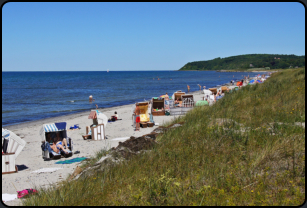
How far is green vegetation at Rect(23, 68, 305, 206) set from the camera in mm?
3471

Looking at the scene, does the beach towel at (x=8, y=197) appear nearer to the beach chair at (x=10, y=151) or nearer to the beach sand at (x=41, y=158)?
the beach sand at (x=41, y=158)

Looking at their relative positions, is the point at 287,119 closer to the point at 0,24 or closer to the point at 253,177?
the point at 253,177

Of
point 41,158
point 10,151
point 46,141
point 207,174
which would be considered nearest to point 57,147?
point 46,141

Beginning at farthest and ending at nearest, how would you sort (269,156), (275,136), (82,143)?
(82,143) → (275,136) → (269,156)

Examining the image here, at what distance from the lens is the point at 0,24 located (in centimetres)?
411

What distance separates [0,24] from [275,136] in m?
5.53

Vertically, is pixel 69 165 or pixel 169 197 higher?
pixel 169 197

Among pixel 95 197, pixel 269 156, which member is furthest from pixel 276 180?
pixel 95 197

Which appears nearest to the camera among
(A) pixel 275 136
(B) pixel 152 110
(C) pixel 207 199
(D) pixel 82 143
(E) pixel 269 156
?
(C) pixel 207 199

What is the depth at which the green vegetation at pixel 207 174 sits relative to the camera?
137 inches

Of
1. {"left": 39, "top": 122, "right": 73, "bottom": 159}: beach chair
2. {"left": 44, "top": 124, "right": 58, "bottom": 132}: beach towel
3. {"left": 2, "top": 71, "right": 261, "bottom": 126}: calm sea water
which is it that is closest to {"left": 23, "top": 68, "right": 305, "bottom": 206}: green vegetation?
{"left": 39, "top": 122, "right": 73, "bottom": 159}: beach chair

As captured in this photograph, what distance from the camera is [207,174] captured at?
4090 millimetres

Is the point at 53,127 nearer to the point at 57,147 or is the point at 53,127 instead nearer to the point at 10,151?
the point at 57,147

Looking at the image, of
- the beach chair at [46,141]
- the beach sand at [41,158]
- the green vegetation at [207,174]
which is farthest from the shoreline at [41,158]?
the green vegetation at [207,174]
